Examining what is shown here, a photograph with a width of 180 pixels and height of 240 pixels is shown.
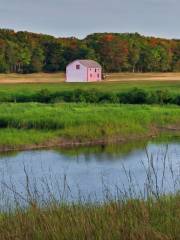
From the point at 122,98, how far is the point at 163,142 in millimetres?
18420

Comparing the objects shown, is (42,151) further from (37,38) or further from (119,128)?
(37,38)

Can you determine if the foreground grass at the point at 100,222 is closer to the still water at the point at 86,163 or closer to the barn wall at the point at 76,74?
the still water at the point at 86,163

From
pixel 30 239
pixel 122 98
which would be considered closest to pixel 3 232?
pixel 30 239

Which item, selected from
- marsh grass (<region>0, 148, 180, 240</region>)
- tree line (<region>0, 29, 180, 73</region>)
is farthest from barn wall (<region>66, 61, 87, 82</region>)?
marsh grass (<region>0, 148, 180, 240</region>)

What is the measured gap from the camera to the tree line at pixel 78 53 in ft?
309

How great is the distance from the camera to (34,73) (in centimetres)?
9706

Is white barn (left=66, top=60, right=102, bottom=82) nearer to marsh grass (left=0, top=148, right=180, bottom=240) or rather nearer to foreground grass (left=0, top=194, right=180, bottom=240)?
marsh grass (left=0, top=148, right=180, bottom=240)

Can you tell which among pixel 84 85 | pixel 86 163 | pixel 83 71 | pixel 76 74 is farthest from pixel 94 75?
pixel 86 163

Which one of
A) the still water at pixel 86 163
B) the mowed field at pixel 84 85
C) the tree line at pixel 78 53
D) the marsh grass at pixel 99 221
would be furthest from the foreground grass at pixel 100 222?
the tree line at pixel 78 53

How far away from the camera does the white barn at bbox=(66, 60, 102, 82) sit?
83375mm

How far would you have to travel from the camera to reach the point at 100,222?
706cm

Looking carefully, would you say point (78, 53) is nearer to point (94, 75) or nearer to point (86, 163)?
point (94, 75)

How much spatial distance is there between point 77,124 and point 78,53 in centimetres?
6292

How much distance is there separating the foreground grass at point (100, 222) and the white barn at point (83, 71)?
75471 millimetres
